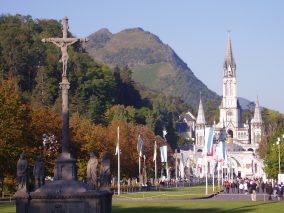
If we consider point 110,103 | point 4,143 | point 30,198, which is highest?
point 110,103

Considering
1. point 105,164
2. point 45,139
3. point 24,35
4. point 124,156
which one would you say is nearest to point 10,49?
point 24,35

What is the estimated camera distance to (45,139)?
235 ft

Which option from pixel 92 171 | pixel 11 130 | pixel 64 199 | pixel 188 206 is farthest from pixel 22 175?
pixel 11 130

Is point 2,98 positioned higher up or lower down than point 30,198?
higher up

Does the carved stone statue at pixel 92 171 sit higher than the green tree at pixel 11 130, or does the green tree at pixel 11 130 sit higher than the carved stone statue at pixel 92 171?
the green tree at pixel 11 130

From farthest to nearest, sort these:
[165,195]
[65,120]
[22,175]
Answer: [165,195] → [65,120] → [22,175]

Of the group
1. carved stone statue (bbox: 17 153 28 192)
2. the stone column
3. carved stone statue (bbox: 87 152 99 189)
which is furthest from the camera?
the stone column

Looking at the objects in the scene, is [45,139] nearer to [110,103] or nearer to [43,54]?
[43,54]

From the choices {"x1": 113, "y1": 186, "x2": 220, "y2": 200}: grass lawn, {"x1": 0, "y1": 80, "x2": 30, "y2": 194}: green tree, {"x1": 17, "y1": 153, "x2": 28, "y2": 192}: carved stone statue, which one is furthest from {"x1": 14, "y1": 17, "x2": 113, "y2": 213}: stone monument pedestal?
{"x1": 113, "y1": 186, "x2": 220, "y2": 200}: grass lawn

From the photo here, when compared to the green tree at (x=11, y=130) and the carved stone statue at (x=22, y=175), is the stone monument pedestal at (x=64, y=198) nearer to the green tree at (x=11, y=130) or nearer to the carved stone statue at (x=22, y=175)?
the carved stone statue at (x=22, y=175)

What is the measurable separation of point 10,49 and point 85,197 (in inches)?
4036

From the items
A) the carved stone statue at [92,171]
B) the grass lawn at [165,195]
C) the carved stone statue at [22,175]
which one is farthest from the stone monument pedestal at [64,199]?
the grass lawn at [165,195]

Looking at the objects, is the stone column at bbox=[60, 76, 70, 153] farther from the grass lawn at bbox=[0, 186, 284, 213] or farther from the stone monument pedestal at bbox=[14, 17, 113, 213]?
the grass lawn at bbox=[0, 186, 284, 213]

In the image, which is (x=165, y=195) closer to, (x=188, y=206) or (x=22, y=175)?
(x=188, y=206)
